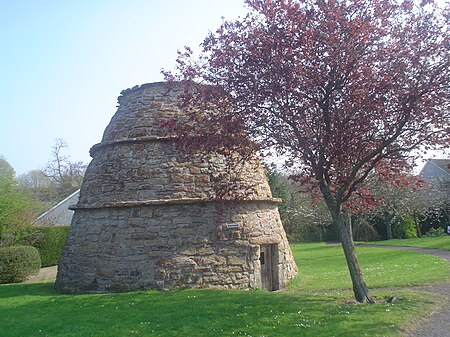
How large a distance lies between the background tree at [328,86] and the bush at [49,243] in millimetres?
15780

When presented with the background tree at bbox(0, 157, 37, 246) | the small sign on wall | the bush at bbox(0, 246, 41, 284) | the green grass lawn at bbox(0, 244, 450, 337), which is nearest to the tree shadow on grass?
the green grass lawn at bbox(0, 244, 450, 337)

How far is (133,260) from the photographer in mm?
10891

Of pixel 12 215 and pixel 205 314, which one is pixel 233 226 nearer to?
pixel 205 314

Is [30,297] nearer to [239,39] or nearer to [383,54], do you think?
[239,39]

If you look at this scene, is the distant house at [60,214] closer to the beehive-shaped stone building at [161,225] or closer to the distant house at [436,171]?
the beehive-shaped stone building at [161,225]

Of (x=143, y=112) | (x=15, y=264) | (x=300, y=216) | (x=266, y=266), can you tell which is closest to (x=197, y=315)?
(x=266, y=266)

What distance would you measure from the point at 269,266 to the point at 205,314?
179 inches

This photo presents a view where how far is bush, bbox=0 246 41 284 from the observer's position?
16.5m

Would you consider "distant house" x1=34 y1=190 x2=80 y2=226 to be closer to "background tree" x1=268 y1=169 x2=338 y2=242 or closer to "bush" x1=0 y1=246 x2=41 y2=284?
"bush" x1=0 y1=246 x2=41 y2=284

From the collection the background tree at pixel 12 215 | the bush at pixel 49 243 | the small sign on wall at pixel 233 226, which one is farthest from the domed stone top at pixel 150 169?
the bush at pixel 49 243

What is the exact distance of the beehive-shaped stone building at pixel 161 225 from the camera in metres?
10.8

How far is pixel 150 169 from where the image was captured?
455 inches

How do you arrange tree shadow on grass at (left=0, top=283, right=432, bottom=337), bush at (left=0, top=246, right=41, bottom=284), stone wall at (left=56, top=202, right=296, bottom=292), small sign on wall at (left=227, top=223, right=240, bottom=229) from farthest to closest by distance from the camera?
bush at (left=0, top=246, right=41, bottom=284) < small sign on wall at (left=227, top=223, right=240, bottom=229) < stone wall at (left=56, top=202, right=296, bottom=292) < tree shadow on grass at (left=0, top=283, right=432, bottom=337)

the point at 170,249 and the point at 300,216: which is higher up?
the point at 300,216
